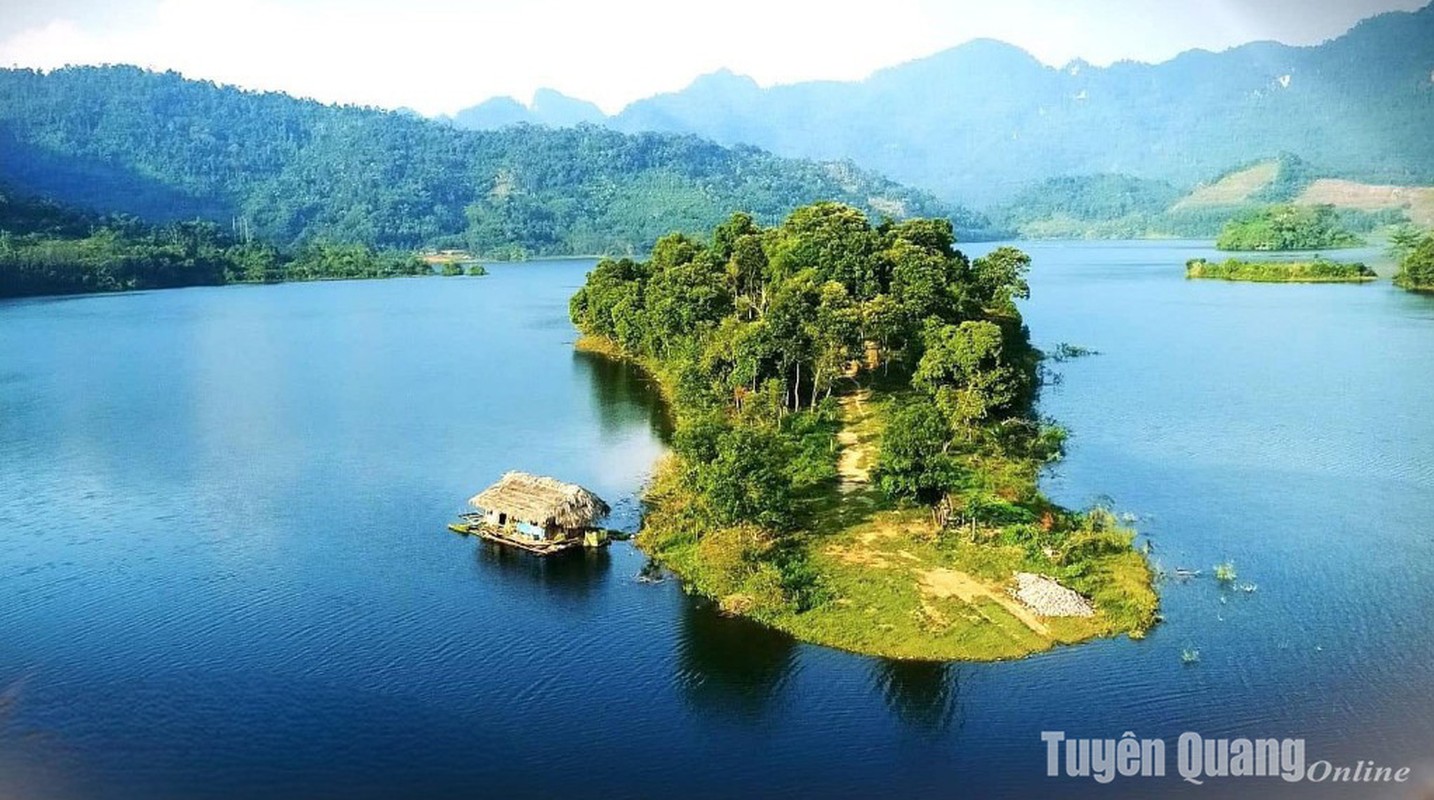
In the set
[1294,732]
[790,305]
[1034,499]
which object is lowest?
[1294,732]

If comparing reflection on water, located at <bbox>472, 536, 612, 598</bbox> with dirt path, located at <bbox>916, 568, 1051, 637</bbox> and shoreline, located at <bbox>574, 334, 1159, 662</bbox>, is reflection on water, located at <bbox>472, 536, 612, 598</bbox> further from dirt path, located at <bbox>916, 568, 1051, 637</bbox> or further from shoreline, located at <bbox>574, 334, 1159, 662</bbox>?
dirt path, located at <bbox>916, 568, 1051, 637</bbox>

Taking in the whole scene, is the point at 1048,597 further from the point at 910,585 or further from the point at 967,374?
the point at 967,374

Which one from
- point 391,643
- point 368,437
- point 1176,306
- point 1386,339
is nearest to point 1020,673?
point 391,643

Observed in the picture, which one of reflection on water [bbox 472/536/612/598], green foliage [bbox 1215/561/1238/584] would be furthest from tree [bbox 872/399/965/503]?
reflection on water [bbox 472/536/612/598]

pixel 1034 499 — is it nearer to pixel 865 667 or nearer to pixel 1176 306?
pixel 865 667

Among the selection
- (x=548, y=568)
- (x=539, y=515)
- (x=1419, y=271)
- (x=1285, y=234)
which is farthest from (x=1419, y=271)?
(x=548, y=568)

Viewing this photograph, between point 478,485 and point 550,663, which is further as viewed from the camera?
point 478,485
